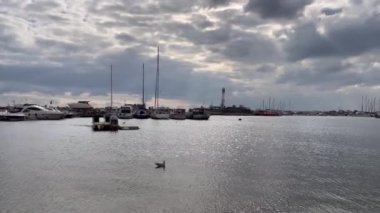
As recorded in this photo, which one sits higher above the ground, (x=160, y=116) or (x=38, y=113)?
(x=38, y=113)

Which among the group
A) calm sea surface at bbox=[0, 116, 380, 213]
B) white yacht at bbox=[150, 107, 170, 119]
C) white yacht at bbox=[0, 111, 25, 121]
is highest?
white yacht at bbox=[150, 107, 170, 119]

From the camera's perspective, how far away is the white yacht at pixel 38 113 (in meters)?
154

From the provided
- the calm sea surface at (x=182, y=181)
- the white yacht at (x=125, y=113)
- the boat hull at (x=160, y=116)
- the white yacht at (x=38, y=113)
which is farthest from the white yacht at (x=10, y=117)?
the calm sea surface at (x=182, y=181)

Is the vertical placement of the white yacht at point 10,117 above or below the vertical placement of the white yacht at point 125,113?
below

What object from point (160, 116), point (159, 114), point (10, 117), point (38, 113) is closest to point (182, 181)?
point (10, 117)

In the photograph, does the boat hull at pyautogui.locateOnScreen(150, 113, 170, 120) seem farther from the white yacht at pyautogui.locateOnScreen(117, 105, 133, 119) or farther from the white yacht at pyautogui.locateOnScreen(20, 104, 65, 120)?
the white yacht at pyautogui.locateOnScreen(20, 104, 65, 120)

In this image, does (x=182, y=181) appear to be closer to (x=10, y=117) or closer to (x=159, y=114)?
(x=10, y=117)

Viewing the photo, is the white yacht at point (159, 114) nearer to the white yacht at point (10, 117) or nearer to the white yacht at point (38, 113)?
the white yacht at point (38, 113)

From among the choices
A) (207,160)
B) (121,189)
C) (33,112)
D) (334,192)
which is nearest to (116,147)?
(207,160)

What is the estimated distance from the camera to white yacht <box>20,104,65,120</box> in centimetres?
15381

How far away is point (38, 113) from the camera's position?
508ft

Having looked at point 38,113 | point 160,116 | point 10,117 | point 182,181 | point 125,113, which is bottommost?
point 182,181

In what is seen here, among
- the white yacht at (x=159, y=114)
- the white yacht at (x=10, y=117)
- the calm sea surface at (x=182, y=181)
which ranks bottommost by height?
the calm sea surface at (x=182, y=181)

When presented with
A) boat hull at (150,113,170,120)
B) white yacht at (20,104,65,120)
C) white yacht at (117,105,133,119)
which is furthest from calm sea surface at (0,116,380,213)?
boat hull at (150,113,170,120)
